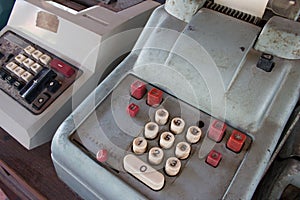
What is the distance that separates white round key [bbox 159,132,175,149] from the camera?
0.47m

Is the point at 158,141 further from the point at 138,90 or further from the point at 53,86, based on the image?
the point at 53,86

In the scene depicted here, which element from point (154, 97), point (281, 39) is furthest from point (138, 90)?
point (281, 39)

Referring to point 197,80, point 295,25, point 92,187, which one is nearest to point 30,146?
point 92,187

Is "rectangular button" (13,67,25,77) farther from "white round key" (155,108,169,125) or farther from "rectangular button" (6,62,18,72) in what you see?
"white round key" (155,108,169,125)

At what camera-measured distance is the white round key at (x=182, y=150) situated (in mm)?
459

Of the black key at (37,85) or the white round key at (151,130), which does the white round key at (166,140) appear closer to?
the white round key at (151,130)

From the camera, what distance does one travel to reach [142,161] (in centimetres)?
46

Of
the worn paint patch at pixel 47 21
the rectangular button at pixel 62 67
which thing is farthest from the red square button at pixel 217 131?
the worn paint patch at pixel 47 21

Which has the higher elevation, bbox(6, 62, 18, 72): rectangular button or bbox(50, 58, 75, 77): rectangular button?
bbox(50, 58, 75, 77): rectangular button

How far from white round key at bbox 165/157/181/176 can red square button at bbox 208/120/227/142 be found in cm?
7

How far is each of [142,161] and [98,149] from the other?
0.26 feet

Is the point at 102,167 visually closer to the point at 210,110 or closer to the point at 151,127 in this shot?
the point at 151,127

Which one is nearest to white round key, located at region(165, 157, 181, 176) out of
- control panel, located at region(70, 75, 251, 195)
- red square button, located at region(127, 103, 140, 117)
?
control panel, located at region(70, 75, 251, 195)

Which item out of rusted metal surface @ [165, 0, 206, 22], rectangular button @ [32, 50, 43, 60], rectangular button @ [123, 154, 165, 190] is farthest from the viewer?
rectangular button @ [32, 50, 43, 60]
